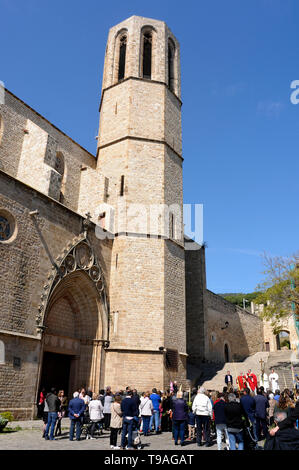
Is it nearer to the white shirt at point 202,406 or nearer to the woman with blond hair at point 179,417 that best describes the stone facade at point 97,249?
the woman with blond hair at point 179,417

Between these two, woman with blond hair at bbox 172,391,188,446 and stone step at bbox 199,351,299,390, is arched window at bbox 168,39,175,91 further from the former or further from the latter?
woman with blond hair at bbox 172,391,188,446

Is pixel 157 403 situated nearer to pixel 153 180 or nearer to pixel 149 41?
pixel 153 180

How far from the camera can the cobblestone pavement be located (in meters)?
7.29

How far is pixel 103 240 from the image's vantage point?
16016 millimetres

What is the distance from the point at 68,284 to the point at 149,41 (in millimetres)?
14933

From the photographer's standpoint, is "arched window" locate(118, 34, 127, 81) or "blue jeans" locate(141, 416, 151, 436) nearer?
"blue jeans" locate(141, 416, 151, 436)

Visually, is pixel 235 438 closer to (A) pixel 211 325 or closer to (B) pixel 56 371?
(B) pixel 56 371

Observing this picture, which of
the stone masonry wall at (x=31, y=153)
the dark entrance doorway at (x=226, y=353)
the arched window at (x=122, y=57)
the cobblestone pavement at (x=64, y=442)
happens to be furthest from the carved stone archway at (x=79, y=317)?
the dark entrance doorway at (x=226, y=353)

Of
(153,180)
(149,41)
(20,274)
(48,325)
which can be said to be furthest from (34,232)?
(149,41)

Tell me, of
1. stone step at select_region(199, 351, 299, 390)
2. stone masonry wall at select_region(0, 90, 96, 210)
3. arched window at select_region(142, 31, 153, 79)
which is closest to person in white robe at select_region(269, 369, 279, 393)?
stone step at select_region(199, 351, 299, 390)

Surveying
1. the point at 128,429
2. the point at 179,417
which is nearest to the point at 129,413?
the point at 128,429

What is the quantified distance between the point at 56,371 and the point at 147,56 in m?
17.0

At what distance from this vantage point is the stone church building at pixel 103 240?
12.0 m

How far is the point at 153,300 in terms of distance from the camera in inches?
607
